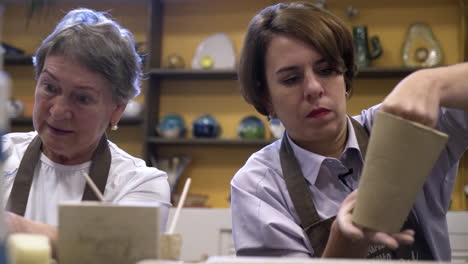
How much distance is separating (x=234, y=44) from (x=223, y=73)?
12.2 inches

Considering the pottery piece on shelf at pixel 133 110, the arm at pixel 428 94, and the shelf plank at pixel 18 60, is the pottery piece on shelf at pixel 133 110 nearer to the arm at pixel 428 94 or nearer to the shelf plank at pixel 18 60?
the shelf plank at pixel 18 60

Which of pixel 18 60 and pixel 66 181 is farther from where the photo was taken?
pixel 18 60

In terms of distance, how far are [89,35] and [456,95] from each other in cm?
93

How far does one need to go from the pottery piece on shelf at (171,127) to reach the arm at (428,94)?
264 cm

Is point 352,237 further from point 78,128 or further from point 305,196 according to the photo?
point 78,128

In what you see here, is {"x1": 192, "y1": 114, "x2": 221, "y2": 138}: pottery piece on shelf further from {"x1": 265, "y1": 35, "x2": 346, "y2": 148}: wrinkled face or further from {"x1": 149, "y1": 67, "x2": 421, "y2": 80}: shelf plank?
{"x1": 265, "y1": 35, "x2": 346, "y2": 148}: wrinkled face

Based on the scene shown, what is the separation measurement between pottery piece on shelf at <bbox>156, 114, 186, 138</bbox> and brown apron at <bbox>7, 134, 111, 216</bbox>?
2.00 metres

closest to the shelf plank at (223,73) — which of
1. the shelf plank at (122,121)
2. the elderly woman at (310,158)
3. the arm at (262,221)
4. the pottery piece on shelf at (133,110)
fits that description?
the pottery piece on shelf at (133,110)

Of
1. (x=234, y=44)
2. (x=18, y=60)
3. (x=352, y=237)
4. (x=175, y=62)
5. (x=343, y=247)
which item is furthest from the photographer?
(x=18, y=60)

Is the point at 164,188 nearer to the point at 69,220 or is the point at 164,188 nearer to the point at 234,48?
the point at 69,220

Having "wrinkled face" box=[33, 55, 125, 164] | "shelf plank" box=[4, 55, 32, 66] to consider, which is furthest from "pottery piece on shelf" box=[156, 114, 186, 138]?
"wrinkled face" box=[33, 55, 125, 164]

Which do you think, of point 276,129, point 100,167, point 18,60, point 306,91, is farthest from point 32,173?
point 18,60

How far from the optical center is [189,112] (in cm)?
375

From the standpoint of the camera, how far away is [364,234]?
0.85 metres
